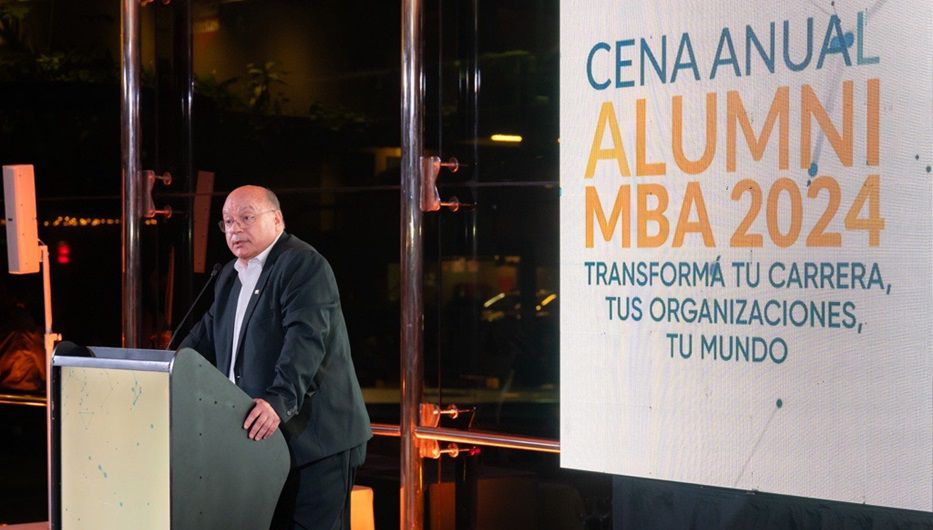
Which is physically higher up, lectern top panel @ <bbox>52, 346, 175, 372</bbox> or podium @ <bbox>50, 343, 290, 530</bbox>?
lectern top panel @ <bbox>52, 346, 175, 372</bbox>

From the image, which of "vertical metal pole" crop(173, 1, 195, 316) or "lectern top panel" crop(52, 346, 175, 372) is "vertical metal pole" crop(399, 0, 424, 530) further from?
"lectern top panel" crop(52, 346, 175, 372)

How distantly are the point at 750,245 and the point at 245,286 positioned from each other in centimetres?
171

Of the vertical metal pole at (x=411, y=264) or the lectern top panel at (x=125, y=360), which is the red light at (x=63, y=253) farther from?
the lectern top panel at (x=125, y=360)

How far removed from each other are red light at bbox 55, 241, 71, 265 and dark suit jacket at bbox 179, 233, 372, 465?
3.08 meters

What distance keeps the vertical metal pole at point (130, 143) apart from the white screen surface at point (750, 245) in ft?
12.0

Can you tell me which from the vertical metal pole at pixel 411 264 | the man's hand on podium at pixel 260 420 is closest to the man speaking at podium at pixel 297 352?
the man's hand on podium at pixel 260 420

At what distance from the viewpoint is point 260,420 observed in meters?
3.66

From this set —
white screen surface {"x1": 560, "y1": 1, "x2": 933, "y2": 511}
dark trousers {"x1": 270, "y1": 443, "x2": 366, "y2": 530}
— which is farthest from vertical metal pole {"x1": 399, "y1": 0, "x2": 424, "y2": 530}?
white screen surface {"x1": 560, "y1": 1, "x2": 933, "y2": 511}

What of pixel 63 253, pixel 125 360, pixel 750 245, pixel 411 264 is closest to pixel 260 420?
pixel 125 360

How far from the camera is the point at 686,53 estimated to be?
307 cm

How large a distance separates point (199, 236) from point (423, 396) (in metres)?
1.52

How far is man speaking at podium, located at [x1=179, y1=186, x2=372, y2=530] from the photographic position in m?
3.89

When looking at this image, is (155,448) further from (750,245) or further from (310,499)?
(750,245)

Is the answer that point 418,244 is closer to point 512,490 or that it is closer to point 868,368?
point 512,490
